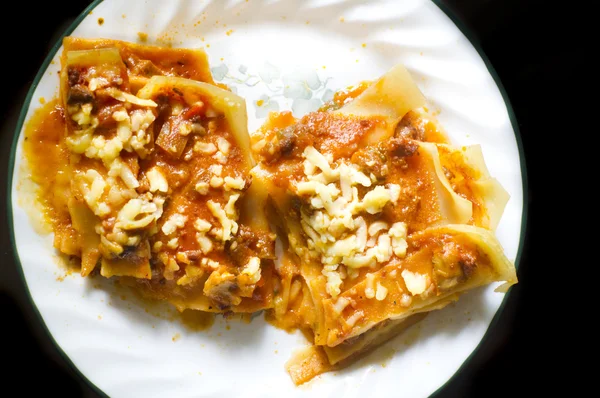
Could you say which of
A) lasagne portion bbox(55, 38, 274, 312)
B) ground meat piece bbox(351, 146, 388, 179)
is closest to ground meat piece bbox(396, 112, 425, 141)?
ground meat piece bbox(351, 146, 388, 179)

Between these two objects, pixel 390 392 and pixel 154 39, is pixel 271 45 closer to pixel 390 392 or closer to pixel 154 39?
pixel 154 39

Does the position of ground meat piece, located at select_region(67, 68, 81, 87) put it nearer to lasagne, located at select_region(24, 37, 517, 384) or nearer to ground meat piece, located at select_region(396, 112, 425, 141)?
lasagne, located at select_region(24, 37, 517, 384)

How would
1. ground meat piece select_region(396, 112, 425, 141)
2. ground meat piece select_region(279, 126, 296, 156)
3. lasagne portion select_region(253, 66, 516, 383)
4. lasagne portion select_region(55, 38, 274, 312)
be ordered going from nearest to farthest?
lasagne portion select_region(55, 38, 274, 312)
lasagne portion select_region(253, 66, 516, 383)
ground meat piece select_region(279, 126, 296, 156)
ground meat piece select_region(396, 112, 425, 141)

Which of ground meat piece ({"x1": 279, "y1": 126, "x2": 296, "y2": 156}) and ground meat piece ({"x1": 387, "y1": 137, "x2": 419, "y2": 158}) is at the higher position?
ground meat piece ({"x1": 279, "y1": 126, "x2": 296, "y2": 156})

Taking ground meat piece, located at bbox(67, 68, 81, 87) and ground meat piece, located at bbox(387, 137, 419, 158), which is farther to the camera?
ground meat piece, located at bbox(387, 137, 419, 158)

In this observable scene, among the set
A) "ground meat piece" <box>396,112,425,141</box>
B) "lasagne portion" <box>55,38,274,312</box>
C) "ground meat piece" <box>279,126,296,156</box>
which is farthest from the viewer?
"ground meat piece" <box>396,112,425,141</box>

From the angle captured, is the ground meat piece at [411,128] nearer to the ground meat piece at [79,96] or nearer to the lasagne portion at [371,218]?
the lasagne portion at [371,218]
